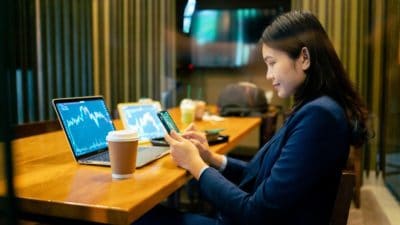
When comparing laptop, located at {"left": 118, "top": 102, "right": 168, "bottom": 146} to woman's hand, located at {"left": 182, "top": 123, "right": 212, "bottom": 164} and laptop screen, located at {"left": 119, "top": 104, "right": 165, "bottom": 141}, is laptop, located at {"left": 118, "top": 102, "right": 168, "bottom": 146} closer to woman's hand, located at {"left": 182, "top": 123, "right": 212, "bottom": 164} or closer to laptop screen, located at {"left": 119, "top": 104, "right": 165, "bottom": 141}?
laptop screen, located at {"left": 119, "top": 104, "right": 165, "bottom": 141}

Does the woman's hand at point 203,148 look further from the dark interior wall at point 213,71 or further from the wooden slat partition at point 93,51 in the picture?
the dark interior wall at point 213,71

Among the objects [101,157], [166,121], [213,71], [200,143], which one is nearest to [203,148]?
[200,143]

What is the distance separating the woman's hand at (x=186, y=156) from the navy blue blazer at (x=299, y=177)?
61 mm

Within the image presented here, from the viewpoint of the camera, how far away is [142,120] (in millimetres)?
1720

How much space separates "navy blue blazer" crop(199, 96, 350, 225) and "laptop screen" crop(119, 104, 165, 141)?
64 centimetres

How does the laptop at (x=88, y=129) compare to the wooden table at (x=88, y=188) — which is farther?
the laptop at (x=88, y=129)

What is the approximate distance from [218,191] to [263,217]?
137 millimetres

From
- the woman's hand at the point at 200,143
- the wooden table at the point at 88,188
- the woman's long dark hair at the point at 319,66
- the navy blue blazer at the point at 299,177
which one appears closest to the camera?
the wooden table at the point at 88,188

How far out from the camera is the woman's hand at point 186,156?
44.5 inches

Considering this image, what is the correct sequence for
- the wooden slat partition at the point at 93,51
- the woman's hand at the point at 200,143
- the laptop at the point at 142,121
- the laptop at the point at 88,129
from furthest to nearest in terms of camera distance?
the wooden slat partition at the point at 93,51 < the laptop at the point at 142,121 < the woman's hand at the point at 200,143 < the laptop at the point at 88,129

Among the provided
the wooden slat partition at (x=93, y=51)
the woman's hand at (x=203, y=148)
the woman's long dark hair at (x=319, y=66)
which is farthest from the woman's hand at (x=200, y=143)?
the wooden slat partition at (x=93, y=51)

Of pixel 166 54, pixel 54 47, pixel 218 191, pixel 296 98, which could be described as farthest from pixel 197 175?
pixel 166 54

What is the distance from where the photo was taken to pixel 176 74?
4.21 metres

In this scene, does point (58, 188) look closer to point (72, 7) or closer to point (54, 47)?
point (54, 47)
